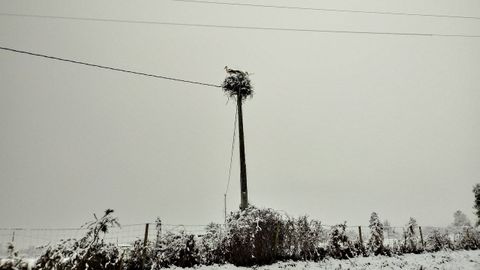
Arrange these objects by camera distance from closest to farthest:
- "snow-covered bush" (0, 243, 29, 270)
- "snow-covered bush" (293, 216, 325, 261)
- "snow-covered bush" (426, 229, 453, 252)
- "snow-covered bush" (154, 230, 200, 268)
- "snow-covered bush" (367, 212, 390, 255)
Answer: "snow-covered bush" (0, 243, 29, 270), "snow-covered bush" (154, 230, 200, 268), "snow-covered bush" (293, 216, 325, 261), "snow-covered bush" (367, 212, 390, 255), "snow-covered bush" (426, 229, 453, 252)

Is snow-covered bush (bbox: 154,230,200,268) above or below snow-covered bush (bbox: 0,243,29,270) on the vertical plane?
below

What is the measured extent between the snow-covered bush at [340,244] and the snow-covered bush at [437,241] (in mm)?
6078

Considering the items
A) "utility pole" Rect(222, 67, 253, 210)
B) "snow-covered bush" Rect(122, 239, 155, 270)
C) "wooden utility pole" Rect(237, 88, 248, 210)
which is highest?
"utility pole" Rect(222, 67, 253, 210)

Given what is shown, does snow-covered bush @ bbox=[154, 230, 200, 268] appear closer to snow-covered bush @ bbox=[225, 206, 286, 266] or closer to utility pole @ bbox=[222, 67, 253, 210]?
snow-covered bush @ bbox=[225, 206, 286, 266]

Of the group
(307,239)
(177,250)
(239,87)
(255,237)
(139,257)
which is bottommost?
(139,257)

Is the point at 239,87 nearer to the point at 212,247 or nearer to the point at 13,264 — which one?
the point at 212,247

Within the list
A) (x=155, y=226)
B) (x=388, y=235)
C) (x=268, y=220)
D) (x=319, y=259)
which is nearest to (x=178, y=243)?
(x=155, y=226)

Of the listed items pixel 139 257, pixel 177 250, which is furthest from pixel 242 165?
pixel 139 257

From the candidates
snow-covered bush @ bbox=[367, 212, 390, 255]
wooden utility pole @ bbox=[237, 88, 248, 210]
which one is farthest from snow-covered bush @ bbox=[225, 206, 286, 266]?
snow-covered bush @ bbox=[367, 212, 390, 255]

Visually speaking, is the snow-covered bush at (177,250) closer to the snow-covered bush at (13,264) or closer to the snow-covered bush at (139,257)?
the snow-covered bush at (139,257)

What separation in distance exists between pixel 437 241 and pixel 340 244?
Answer: 25.0 ft

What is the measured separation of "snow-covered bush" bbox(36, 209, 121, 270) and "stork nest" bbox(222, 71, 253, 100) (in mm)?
11877

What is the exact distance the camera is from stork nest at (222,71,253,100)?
18.8 metres

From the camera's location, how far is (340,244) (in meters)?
13.7
